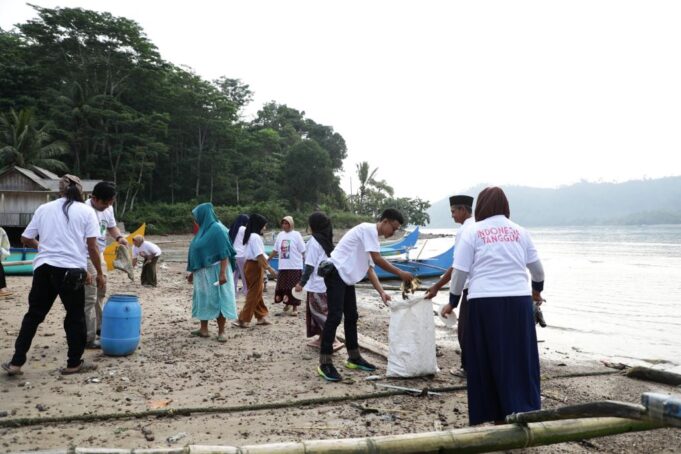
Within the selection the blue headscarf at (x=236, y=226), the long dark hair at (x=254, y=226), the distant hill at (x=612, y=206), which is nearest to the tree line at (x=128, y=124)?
Answer: the blue headscarf at (x=236, y=226)

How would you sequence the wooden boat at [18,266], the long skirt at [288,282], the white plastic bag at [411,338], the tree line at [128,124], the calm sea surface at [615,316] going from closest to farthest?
the white plastic bag at [411,338] → the calm sea surface at [615,316] → the long skirt at [288,282] → the wooden boat at [18,266] → the tree line at [128,124]

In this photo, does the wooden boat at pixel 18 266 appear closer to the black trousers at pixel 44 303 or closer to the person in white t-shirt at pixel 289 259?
the person in white t-shirt at pixel 289 259

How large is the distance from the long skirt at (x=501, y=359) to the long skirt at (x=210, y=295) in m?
3.81

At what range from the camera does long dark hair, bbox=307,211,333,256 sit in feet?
19.7

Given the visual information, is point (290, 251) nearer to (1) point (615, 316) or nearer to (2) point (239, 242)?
(2) point (239, 242)

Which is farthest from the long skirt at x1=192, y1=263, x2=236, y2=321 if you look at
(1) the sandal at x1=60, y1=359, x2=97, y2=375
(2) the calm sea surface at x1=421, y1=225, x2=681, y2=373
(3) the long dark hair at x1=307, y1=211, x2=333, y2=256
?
(2) the calm sea surface at x1=421, y1=225, x2=681, y2=373

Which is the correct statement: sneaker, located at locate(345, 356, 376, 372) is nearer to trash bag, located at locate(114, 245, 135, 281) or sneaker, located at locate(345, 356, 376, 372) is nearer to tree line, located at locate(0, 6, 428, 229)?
trash bag, located at locate(114, 245, 135, 281)

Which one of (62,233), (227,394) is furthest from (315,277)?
(62,233)

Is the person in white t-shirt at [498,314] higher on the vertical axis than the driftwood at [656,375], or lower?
higher

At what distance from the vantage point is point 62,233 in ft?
14.8

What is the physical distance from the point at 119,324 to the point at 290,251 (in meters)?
4.20

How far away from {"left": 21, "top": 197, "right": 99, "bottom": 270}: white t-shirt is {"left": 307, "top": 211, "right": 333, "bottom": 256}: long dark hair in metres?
2.52

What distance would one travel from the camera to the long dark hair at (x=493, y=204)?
345cm

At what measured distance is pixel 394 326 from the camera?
478cm
